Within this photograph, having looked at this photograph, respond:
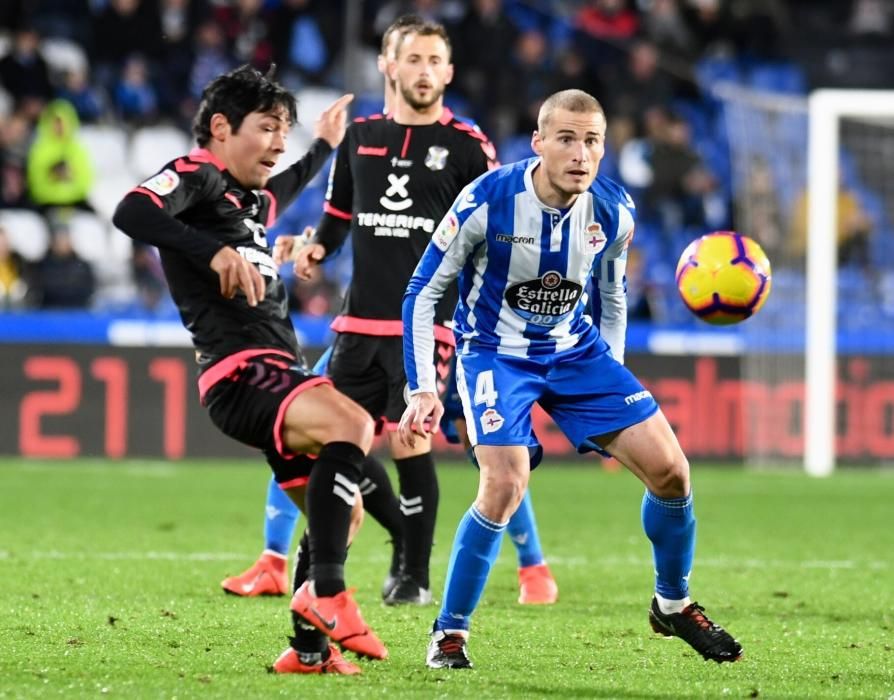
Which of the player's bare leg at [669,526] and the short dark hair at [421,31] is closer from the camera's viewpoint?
the player's bare leg at [669,526]

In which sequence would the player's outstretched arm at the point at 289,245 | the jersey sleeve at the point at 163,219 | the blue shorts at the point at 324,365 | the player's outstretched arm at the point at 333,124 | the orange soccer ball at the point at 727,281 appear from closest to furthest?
the jersey sleeve at the point at 163,219 < the orange soccer ball at the point at 727,281 < the player's outstretched arm at the point at 333,124 < the player's outstretched arm at the point at 289,245 < the blue shorts at the point at 324,365

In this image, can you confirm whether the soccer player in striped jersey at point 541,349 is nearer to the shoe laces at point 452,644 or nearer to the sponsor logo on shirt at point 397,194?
the shoe laces at point 452,644

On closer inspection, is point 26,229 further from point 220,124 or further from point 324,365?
point 220,124

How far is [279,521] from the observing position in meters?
7.13

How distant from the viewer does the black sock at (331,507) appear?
4914mm

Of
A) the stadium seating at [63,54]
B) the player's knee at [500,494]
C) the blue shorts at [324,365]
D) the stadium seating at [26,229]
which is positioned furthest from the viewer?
the stadium seating at [63,54]

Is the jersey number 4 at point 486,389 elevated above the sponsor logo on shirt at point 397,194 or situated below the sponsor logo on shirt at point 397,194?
below

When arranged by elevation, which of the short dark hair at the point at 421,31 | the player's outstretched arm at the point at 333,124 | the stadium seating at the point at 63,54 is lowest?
the player's outstretched arm at the point at 333,124

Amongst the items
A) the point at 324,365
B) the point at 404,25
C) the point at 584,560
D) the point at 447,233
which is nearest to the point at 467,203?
the point at 447,233

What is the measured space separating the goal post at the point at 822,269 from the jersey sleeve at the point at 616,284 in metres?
8.68

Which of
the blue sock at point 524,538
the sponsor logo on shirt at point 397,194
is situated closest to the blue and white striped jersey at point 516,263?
the sponsor logo on shirt at point 397,194

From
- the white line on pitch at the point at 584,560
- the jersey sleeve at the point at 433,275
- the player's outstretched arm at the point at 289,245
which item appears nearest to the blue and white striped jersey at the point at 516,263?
the jersey sleeve at the point at 433,275

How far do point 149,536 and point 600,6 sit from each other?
1190 centimetres

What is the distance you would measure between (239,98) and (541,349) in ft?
4.34
